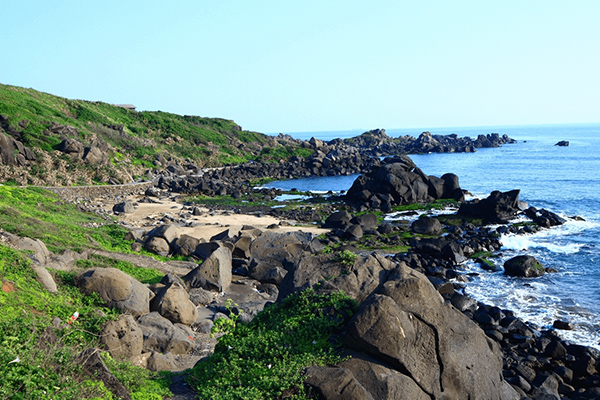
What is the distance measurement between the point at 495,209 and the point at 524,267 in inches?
613

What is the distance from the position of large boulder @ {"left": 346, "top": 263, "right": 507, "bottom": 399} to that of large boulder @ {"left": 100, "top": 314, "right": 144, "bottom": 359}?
5932 mm

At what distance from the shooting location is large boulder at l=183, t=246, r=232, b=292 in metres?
21.2

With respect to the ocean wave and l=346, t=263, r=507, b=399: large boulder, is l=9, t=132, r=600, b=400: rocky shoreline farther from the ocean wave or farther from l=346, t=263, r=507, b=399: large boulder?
the ocean wave

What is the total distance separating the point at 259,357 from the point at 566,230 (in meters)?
36.9

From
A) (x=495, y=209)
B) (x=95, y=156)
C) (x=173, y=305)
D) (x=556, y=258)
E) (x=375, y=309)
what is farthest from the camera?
(x=95, y=156)

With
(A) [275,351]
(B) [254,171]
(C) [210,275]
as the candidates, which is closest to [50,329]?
(A) [275,351]

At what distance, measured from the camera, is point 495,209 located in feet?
137

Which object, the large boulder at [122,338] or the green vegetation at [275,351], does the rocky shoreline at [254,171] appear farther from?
the green vegetation at [275,351]

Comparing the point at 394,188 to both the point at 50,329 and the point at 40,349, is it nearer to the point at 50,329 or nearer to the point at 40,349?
the point at 50,329

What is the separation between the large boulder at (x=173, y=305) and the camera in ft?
53.3

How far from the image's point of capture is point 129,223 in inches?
1438

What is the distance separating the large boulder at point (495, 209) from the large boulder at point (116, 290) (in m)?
33.5

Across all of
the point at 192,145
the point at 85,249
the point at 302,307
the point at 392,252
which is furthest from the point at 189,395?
the point at 192,145

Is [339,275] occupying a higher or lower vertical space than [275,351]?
higher
